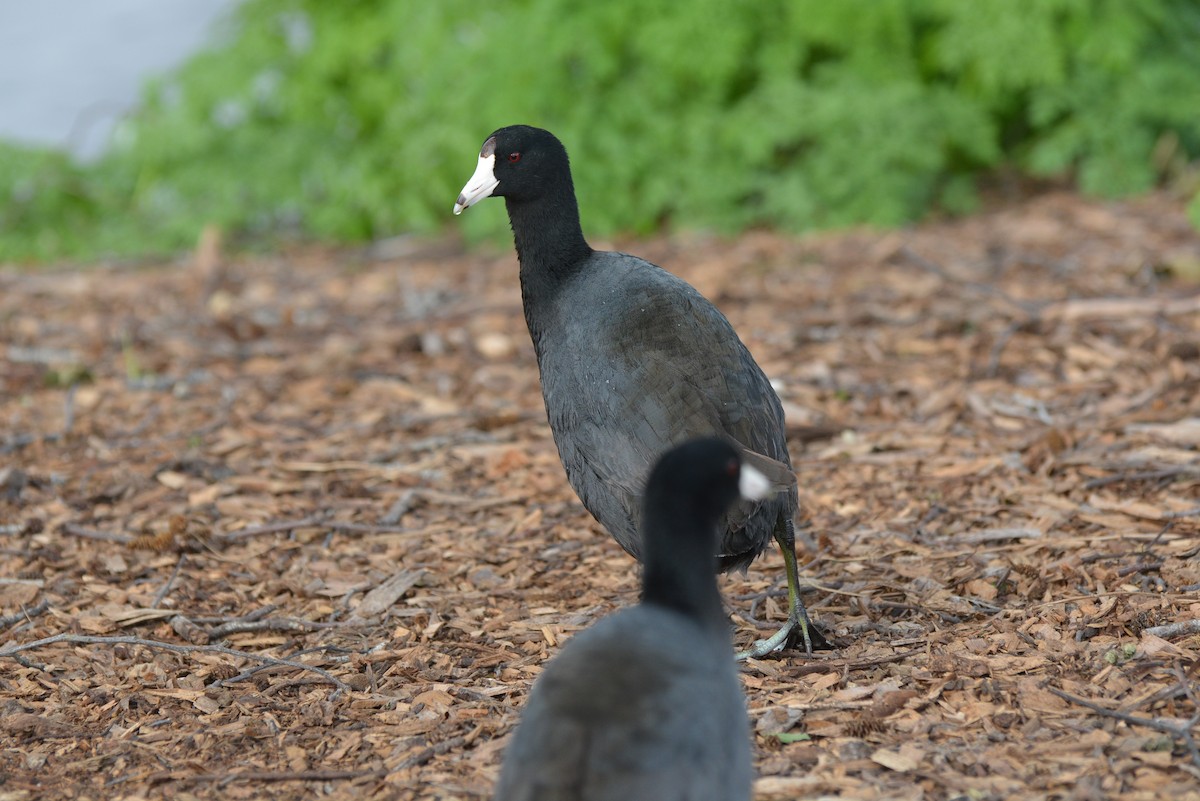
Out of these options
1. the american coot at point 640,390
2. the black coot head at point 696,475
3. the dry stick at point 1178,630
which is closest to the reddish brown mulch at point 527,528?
the dry stick at point 1178,630

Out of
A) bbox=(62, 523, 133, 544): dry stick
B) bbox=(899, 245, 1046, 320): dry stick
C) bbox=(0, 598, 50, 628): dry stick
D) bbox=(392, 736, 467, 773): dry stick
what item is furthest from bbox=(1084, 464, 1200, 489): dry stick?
bbox=(0, 598, 50, 628): dry stick

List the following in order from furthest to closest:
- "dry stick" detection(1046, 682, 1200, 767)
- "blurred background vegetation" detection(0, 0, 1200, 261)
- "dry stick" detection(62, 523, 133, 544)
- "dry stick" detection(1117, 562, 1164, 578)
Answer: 1. "blurred background vegetation" detection(0, 0, 1200, 261)
2. "dry stick" detection(62, 523, 133, 544)
3. "dry stick" detection(1117, 562, 1164, 578)
4. "dry stick" detection(1046, 682, 1200, 767)

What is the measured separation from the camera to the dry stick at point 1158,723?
3115 millimetres

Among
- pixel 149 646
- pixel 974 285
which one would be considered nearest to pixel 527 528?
pixel 149 646

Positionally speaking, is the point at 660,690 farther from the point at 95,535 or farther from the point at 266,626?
the point at 95,535

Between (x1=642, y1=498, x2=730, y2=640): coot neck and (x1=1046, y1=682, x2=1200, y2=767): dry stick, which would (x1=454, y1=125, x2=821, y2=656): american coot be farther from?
→ (x1=1046, y1=682, x2=1200, y2=767): dry stick

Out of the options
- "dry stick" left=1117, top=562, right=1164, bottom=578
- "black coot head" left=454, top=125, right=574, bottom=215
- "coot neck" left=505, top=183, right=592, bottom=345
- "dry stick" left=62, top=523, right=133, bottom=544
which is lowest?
"dry stick" left=1117, top=562, right=1164, bottom=578

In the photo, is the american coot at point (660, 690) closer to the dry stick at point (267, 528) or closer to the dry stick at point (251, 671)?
the dry stick at point (251, 671)

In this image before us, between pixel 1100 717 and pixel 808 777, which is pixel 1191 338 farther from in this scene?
pixel 808 777

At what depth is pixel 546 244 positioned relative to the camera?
4.48 meters

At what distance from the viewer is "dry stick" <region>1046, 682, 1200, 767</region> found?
3115 millimetres

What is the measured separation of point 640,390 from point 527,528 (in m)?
1.37

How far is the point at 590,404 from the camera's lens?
3.96 metres

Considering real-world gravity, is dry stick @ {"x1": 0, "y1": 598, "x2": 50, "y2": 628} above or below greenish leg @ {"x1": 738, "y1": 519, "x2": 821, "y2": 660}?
above
